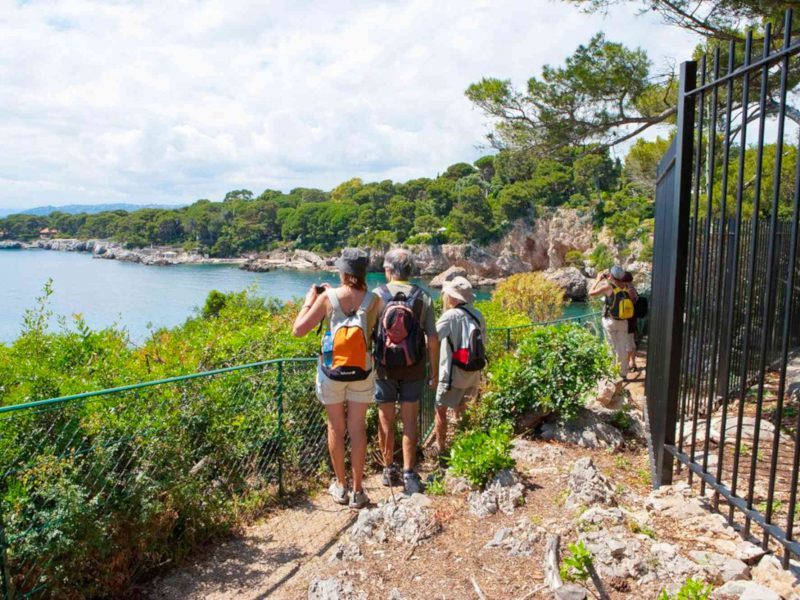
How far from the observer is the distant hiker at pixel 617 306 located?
7113 mm

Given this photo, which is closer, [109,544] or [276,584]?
[109,544]

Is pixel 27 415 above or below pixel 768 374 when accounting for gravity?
above

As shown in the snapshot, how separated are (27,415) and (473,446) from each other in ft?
7.75

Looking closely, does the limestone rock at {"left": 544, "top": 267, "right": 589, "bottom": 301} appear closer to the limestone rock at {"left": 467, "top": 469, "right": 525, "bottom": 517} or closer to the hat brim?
the hat brim

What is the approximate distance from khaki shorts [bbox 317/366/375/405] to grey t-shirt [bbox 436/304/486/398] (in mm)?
705

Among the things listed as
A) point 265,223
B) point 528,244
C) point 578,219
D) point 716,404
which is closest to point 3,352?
point 716,404

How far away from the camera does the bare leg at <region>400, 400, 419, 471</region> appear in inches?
158

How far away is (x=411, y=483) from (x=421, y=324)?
40.3 inches

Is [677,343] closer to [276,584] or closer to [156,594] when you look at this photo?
[276,584]

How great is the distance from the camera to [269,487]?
4234mm

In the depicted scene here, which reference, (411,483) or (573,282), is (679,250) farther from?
(573,282)

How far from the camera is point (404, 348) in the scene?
12.4 ft

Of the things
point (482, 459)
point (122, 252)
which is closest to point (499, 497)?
point (482, 459)

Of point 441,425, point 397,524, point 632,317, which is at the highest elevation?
point 632,317
